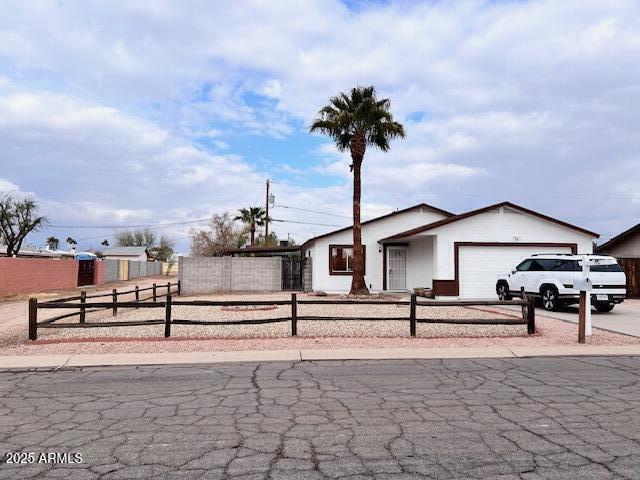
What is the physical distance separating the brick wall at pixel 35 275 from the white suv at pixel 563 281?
24770 mm

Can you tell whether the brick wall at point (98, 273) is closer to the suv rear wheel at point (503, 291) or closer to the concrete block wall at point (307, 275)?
the concrete block wall at point (307, 275)

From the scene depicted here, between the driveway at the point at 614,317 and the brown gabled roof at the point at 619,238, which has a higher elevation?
the brown gabled roof at the point at 619,238

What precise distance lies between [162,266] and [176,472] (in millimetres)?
73191

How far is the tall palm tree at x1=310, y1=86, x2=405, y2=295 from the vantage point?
22.6m

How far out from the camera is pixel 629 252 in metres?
26.7

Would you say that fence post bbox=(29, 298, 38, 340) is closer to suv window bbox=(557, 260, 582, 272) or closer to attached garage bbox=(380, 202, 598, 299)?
suv window bbox=(557, 260, 582, 272)

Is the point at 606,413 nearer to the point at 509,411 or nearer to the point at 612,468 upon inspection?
the point at 509,411

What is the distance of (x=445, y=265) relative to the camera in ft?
74.5

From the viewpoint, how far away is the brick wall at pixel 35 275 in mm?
28031

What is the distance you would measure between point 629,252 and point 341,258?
14297 millimetres

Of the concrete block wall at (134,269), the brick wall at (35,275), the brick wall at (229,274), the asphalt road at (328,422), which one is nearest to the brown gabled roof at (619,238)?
the brick wall at (229,274)

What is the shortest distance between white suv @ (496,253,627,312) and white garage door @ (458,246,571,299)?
3.34m

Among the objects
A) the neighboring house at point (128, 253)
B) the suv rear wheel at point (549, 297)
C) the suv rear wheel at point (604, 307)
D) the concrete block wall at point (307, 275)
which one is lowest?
the suv rear wheel at point (604, 307)

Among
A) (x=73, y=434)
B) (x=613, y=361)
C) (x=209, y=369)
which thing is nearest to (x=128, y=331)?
(x=209, y=369)
